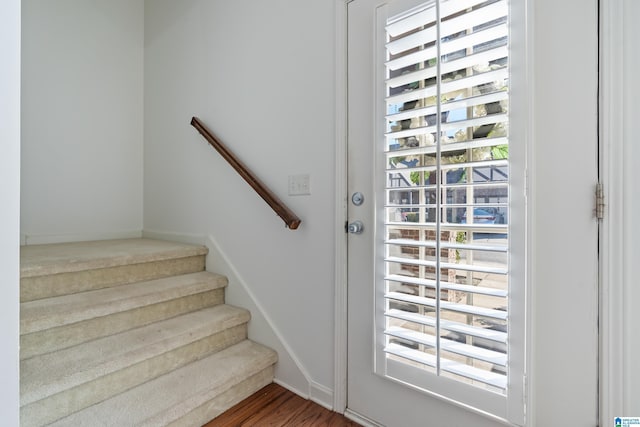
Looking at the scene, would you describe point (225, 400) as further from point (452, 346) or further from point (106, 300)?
point (452, 346)

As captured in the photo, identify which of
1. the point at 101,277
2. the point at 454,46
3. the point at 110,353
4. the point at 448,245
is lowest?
the point at 110,353

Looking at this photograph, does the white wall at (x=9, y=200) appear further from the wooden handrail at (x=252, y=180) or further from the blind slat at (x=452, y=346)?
the blind slat at (x=452, y=346)

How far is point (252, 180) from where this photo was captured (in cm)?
168

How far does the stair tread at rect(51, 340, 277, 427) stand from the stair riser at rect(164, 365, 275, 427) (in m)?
0.03

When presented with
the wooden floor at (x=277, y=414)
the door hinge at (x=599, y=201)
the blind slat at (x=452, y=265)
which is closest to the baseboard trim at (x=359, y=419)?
the wooden floor at (x=277, y=414)

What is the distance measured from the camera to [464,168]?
3.54 feet

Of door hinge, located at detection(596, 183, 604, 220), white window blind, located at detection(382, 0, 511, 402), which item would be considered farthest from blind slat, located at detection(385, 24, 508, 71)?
door hinge, located at detection(596, 183, 604, 220)

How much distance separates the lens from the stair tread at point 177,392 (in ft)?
3.79

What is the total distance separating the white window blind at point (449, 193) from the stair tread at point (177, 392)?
0.76 meters

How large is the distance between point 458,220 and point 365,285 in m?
0.51

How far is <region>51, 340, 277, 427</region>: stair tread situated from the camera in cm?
115

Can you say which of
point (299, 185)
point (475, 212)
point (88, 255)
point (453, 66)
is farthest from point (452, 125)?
point (88, 255)

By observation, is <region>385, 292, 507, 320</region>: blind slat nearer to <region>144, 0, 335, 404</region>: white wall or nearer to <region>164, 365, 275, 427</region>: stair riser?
<region>144, 0, 335, 404</region>: white wall

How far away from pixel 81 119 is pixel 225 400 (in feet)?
8.03
